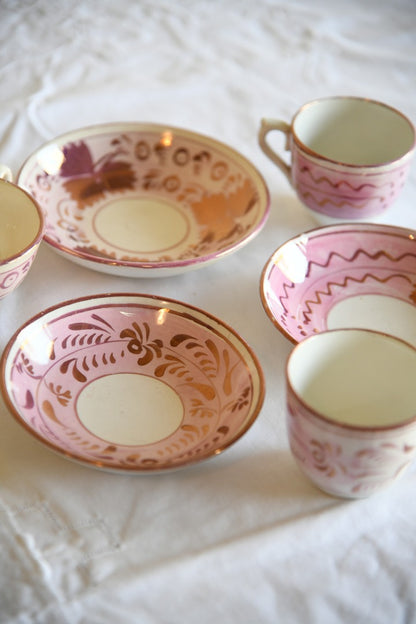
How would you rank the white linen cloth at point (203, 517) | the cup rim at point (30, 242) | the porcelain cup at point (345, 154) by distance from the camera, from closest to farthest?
1. the white linen cloth at point (203, 517)
2. the cup rim at point (30, 242)
3. the porcelain cup at point (345, 154)

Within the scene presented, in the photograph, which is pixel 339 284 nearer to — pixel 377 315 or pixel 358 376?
pixel 377 315

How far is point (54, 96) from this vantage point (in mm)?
1026

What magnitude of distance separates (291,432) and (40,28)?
2.64 feet

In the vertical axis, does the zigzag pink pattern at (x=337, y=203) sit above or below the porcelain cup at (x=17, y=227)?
above

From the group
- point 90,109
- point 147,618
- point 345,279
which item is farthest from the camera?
point 90,109

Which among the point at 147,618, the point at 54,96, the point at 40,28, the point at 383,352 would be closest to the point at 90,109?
the point at 54,96

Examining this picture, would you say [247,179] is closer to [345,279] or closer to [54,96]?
[345,279]

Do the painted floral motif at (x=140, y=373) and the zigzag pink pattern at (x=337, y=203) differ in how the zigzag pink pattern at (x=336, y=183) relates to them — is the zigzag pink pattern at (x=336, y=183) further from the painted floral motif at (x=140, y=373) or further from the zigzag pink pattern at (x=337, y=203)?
the painted floral motif at (x=140, y=373)

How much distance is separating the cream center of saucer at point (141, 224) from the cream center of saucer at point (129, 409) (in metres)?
0.19

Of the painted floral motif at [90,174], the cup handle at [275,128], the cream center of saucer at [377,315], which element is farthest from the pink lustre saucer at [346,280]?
the painted floral motif at [90,174]

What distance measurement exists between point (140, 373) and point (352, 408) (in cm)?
17

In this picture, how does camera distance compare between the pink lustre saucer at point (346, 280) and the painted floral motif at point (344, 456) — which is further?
the pink lustre saucer at point (346, 280)

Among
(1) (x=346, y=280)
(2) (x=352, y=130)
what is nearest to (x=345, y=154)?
(2) (x=352, y=130)

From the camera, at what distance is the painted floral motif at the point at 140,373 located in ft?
1.93
